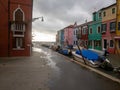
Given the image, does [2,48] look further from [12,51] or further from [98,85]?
[98,85]

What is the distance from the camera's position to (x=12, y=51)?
29.3 metres

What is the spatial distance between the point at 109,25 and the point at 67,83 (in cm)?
2813

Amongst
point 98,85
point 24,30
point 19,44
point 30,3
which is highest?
point 30,3

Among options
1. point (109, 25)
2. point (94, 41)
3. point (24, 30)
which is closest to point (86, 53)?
Result: point (24, 30)

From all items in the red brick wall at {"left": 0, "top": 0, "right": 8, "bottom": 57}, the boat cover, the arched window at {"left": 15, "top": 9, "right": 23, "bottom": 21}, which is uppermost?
the arched window at {"left": 15, "top": 9, "right": 23, "bottom": 21}

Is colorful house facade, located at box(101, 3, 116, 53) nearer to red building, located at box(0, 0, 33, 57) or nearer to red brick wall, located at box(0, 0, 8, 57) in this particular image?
red building, located at box(0, 0, 33, 57)

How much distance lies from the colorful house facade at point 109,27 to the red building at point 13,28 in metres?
15.1

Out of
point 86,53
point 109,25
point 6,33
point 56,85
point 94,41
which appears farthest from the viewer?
point 94,41

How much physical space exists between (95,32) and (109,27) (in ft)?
22.4

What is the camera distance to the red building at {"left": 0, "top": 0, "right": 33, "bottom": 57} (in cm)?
2923

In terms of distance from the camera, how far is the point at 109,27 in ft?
126

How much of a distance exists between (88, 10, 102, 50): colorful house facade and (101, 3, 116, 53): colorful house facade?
1.98 meters

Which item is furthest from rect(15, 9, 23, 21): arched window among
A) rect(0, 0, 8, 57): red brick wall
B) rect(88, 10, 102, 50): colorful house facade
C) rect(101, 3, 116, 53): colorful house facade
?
rect(88, 10, 102, 50): colorful house facade

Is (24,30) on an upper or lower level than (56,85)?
upper
